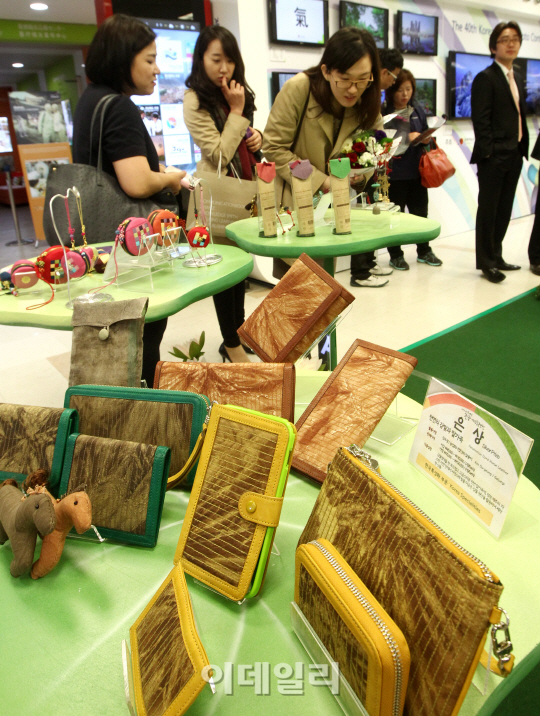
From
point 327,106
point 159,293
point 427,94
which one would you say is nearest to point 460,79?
point 427,94

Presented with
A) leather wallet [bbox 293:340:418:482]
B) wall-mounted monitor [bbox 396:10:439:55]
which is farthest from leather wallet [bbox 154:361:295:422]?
wall-mounted monitor [bbox 396:10:439:55]

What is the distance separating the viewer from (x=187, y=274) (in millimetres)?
1640

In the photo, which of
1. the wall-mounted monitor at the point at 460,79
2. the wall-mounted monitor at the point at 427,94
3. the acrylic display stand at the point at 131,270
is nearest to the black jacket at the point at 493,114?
the wall-mounted monitor at the point at 427,94

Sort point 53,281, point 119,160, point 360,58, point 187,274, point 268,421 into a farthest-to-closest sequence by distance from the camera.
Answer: point 360,58
point 119,160
point 187,274
point 53,281
point 268,421

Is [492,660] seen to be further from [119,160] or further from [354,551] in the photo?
[119,160]

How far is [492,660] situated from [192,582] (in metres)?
0.42

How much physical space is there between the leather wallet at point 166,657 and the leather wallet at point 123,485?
151mm

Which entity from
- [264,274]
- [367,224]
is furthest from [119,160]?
[264,274]

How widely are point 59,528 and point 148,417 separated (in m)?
0.23

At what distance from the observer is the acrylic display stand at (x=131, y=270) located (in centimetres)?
154

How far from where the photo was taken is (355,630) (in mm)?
554

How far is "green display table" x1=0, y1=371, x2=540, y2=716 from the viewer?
0.62 m

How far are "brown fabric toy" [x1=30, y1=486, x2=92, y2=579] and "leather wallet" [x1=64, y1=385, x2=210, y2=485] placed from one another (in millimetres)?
166

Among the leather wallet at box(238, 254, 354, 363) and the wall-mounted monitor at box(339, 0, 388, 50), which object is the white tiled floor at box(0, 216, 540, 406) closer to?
the leather wallet at box(238, 254, 354, 363)
